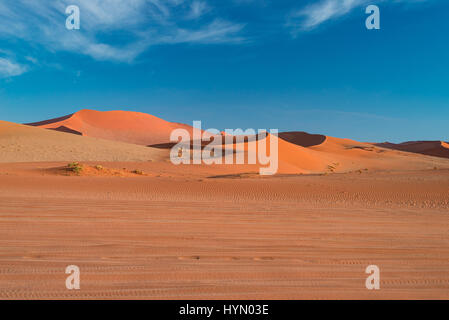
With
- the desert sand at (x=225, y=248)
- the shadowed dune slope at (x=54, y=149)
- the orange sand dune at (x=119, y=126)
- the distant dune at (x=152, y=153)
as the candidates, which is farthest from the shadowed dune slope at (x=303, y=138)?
the desert sand at (x=225, y=248)

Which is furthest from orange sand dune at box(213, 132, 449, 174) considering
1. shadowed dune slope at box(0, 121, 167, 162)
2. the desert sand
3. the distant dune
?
the desert sand

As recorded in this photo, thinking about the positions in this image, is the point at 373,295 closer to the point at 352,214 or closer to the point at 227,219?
the point at 227,219

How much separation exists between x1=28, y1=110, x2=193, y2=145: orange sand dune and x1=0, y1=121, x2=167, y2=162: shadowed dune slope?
32517 millimetres

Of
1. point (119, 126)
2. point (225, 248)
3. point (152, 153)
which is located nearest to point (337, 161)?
point (152, 153)

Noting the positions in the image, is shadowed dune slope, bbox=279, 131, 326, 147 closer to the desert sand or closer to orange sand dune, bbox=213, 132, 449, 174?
orange sand dune, bbox=213, 132, 449, 174

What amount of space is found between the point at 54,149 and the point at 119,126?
5362cm

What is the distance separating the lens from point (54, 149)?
2725 centimetres

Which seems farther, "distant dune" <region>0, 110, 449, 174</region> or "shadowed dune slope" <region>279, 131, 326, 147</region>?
"shadowed dune slope" <region>279, 131, 326, 147</region>

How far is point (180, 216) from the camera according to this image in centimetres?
582

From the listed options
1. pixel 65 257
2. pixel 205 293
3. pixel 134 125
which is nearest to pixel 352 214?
pixel 205 293

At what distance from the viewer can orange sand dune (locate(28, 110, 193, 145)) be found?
69.6m

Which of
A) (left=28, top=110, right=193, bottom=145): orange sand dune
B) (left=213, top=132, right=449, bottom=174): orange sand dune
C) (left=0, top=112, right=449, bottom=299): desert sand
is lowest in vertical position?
(left=0, top=112, right=449, bottom=299): desert sand
